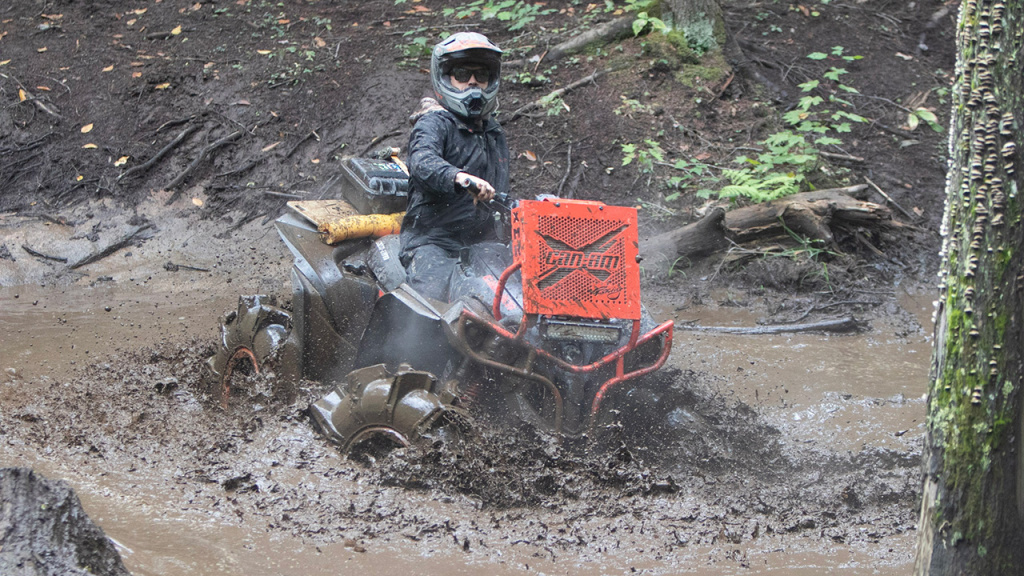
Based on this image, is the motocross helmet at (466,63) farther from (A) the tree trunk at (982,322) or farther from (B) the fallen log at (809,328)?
(B) the fallen log at (809,328)

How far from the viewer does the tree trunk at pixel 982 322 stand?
2.63m

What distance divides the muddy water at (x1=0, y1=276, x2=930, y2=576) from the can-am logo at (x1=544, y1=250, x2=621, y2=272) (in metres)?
1.17

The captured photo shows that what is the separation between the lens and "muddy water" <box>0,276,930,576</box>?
3523mm

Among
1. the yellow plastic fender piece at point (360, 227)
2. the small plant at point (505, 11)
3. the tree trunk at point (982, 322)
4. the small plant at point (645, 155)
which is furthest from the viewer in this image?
the small plant at point (505, 11)

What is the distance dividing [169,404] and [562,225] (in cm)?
293

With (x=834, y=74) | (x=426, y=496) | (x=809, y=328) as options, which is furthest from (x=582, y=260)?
(x=834, y=74)

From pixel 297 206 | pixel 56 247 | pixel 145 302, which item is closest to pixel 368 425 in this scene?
pixel 297 206

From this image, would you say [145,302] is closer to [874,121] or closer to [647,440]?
[647,440]

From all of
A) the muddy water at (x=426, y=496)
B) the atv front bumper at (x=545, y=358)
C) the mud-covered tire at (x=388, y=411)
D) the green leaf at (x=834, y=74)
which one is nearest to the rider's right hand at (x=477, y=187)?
the atv front bumper at (x=545, y=358)

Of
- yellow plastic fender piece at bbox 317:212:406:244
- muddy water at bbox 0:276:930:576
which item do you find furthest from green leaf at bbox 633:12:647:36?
yellow plastic fender piece at bbox 317:212:406:244

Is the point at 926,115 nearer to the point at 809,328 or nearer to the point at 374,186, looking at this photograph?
the point at 809,328

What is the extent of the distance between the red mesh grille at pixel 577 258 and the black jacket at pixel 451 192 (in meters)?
0.77

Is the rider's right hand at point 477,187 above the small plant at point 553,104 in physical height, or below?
above

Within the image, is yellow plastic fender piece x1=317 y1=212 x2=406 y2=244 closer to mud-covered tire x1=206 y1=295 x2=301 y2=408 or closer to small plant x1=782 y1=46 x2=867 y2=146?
mud-covered tire x1=206 y1=295 x2=301 y2=408
